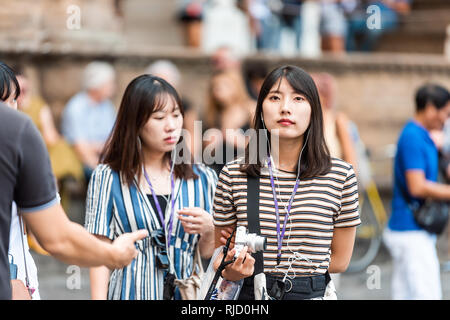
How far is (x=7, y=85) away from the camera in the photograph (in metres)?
3.39

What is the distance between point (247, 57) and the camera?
30.8ft

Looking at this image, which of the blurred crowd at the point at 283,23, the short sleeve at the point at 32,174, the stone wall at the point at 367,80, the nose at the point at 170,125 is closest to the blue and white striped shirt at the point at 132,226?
the nose at the point at 170,125

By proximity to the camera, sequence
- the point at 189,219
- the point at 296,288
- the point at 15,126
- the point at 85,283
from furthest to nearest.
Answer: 1. the point at 85,283
2. the point at 189,219
3. the point at 296,288
4. the point at 15,126

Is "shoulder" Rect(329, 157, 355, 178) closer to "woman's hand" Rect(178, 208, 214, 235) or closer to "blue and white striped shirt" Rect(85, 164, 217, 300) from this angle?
"woman's hand" Rect(178, 208, 214, 235)

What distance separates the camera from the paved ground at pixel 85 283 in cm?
688

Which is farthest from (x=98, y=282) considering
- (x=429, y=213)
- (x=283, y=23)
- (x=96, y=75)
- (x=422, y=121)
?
(x=283, y=23)

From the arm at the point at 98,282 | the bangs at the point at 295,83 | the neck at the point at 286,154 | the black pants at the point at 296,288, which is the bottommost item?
the arm at the point at 98,282

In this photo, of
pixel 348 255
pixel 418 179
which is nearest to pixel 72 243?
pixel 348 255

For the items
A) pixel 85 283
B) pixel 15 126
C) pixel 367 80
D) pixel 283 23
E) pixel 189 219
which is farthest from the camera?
pixel 283 23

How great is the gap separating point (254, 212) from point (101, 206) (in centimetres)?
87

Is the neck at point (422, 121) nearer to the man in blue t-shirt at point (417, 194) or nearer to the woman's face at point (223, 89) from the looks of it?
the man in blue t-shirt at point (417, 194)

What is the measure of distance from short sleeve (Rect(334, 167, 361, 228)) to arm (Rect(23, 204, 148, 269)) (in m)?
1.07

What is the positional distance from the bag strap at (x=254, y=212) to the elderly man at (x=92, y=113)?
474 centimetres

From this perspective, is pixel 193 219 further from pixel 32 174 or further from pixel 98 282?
pixel 32 174
